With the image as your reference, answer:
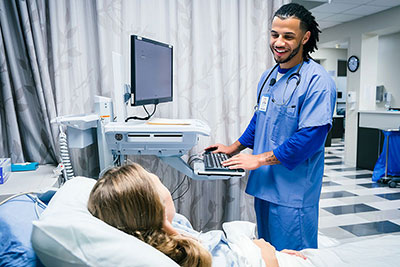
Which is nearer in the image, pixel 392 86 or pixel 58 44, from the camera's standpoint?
pixel 58 44

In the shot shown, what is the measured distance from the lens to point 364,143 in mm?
4902

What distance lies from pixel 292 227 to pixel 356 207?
208cm

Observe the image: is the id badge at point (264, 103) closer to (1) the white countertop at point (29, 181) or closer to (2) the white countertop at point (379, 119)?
(1) the white countertop at point (29, 181)

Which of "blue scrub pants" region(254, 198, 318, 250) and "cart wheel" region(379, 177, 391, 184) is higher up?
"blue scrub pants" region(254, 198, 318, 250)

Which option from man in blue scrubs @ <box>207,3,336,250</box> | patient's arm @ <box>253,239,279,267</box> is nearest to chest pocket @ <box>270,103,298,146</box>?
man in blue scrubs @ <box>207,3,336,250</box>

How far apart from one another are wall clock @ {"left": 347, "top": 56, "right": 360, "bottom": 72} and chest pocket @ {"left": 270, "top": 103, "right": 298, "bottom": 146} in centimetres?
419

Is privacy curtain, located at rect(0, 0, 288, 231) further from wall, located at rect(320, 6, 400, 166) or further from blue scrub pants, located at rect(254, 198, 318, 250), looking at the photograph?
wall, located at rect(320, 6, 400, 166)

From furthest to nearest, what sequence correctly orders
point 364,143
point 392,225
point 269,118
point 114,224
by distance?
point 364,143
point 392,225
point 269,118
point 114,224

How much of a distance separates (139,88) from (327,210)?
8.19 ft

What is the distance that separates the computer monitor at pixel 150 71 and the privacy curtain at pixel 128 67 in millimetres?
273

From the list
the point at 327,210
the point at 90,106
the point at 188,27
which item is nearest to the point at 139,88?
the point at 90,106

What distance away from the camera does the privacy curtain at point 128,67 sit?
187 centimetres

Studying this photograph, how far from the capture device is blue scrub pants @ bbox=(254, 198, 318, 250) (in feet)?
5.14

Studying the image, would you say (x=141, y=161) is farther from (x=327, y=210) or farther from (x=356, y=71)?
(x=356, y=71)
